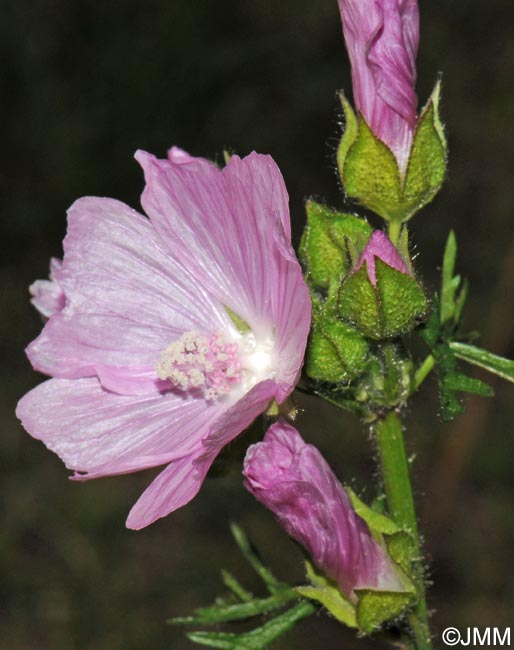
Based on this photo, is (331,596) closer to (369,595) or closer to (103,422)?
(369,595)

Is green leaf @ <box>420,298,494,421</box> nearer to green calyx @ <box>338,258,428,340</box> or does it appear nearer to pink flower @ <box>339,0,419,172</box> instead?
green calyx @ <box>338,258,428,340</box>

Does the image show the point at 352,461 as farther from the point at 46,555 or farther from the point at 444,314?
the point at 444,314

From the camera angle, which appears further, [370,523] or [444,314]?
[444,314]

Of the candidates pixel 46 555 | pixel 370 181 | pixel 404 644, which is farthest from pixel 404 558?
pixel 46 555

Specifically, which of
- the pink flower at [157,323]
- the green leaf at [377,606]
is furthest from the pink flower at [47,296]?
the green leaf at [377,606]

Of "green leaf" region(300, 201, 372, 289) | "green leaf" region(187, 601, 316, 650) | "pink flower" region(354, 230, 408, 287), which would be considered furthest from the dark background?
"pink flower" region(354, 230, 408, 287)

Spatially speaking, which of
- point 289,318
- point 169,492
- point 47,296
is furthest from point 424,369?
point 47,296
